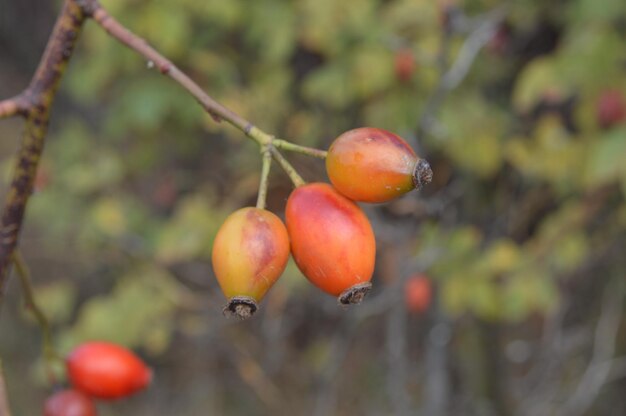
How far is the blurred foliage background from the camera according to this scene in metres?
2.72

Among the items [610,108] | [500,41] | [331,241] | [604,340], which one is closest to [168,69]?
[331,241]

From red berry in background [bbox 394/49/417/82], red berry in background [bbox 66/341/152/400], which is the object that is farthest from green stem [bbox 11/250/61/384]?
red berry in background [bbox 394/49/417/82]

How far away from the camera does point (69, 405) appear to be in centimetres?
117

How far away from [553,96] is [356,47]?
2.55ft

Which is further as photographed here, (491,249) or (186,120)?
(186,120)

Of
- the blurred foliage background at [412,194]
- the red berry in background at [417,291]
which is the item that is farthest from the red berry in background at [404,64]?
the red berry in background at [417,291]

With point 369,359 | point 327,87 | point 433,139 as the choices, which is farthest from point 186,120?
point 369,359

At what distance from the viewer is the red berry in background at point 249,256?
731mm

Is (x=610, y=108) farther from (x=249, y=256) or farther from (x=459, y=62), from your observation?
(x=249, y=256)

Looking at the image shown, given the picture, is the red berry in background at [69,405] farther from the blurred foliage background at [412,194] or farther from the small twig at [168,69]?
the blurred foliage background at [412,194]

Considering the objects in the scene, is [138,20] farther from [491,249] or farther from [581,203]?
[581,203]

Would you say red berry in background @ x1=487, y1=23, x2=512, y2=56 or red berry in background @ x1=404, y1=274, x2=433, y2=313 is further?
red berry in background @ x1=404, y1=274, x2=433, y2=313

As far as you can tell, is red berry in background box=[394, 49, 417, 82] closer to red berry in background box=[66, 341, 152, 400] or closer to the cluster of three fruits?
red berry in background box=[66, 341, 152, 400]

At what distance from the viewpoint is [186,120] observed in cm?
329
